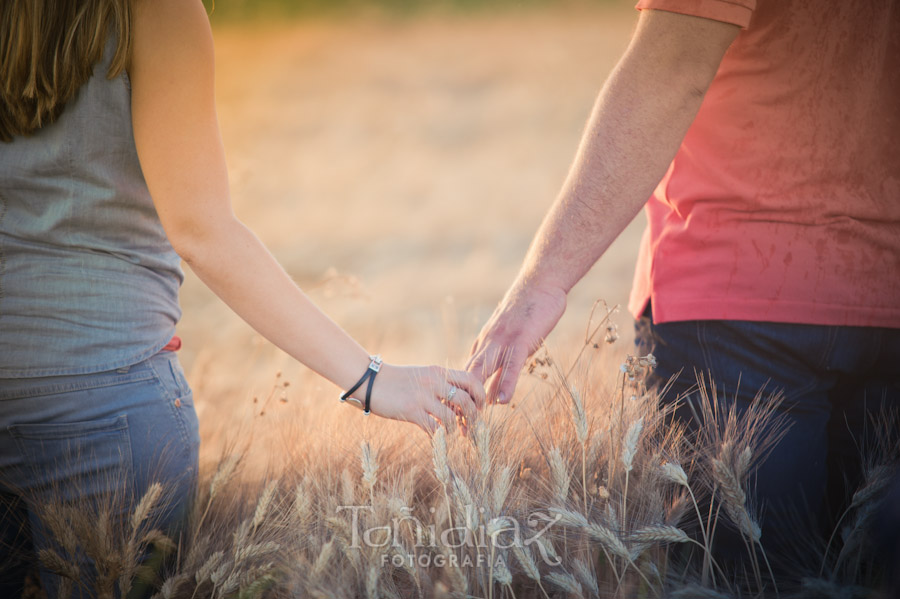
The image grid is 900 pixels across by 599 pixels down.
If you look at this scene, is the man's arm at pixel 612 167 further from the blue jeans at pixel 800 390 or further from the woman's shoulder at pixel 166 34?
the woman's shoulder at pixel 166 34

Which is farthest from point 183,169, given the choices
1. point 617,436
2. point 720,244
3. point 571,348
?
point 571,348

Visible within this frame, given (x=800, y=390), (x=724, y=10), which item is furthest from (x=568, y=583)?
(x=724, y=10)

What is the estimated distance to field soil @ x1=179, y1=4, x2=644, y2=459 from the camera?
349 centimetres

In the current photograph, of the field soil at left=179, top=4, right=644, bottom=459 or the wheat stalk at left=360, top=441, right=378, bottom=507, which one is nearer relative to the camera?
the wheat stalk at left=360, top=441, right=378, bottom=507

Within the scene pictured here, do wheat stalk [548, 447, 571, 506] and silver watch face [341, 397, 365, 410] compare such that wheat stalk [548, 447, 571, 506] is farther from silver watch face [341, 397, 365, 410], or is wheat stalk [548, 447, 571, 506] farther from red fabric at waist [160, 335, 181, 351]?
red fabric at waist [160, 335, 181, 351]

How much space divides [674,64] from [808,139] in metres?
0.38

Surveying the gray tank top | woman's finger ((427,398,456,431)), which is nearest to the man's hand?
woman's finger ((427,398,456,431))

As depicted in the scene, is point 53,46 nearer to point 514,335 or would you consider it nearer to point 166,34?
point 166,34

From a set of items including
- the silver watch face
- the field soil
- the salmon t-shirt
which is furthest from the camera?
the field soil

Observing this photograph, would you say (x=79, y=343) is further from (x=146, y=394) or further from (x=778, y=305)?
(x=778, y=305)

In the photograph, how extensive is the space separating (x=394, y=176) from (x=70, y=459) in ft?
25.5

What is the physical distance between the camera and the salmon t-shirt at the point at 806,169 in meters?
1.62

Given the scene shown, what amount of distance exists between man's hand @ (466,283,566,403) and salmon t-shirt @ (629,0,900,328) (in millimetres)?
376

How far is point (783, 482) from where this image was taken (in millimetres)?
1664
